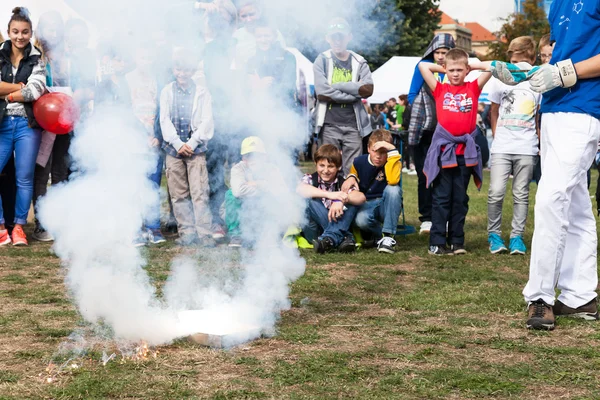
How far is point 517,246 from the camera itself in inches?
308

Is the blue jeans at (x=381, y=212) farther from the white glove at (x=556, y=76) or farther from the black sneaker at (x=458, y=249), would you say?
the white glove at (x=556, y=76)

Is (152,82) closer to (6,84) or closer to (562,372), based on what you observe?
(6,84)

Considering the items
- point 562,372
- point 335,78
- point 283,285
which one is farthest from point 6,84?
point 562,372

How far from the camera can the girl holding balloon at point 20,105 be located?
318 inches

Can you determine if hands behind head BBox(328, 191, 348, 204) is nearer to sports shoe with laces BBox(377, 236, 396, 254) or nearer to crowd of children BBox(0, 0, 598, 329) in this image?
crowd of children BBox(0, 0, 598, 329)

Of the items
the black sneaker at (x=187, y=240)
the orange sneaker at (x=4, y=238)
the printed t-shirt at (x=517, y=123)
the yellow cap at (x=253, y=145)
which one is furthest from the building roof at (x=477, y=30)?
the orange sneaker at (x=4, y=238)

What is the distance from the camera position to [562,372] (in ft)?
12.4

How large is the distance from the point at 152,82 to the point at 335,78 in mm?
2399

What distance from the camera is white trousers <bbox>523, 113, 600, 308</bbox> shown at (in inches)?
190

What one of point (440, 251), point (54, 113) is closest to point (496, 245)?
point (440, 251)

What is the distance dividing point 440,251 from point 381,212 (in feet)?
2.74

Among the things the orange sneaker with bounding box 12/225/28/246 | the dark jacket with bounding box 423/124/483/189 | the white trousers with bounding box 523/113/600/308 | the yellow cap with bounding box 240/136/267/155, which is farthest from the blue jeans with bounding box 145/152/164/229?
the white trousers with bounding box 523/113/600/308

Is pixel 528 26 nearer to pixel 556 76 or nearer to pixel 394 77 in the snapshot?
pixel 394 77

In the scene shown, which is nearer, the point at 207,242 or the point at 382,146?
the point at 207,242
